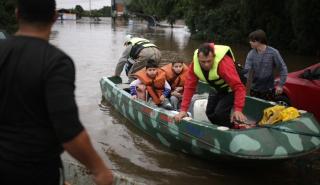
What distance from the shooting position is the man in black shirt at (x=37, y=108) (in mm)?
2221

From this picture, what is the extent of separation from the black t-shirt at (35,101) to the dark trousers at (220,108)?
13.9ft

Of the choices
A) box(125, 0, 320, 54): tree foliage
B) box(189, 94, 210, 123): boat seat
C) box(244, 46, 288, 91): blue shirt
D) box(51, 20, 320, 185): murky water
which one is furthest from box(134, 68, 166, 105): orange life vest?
box(125, 0, 320, 54): tree foliage

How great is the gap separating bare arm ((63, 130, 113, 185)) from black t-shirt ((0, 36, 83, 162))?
3 centimetres

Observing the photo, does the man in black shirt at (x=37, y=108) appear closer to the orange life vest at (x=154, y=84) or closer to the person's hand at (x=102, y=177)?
the person's hand at (x=102, y=177)

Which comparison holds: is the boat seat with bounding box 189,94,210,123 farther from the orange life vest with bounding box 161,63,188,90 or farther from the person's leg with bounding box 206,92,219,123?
the orange life vest with bounding box 161,63,188,90

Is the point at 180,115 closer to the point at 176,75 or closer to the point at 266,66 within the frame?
the point at 266,66

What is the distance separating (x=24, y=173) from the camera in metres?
2.34


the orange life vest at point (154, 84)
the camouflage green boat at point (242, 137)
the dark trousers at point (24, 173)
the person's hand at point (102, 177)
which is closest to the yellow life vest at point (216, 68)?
the camouflage green boat at point (242, 137)

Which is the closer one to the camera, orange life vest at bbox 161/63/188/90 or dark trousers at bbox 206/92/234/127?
dark trousers at bbox 206/92/234/127

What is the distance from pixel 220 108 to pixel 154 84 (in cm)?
231

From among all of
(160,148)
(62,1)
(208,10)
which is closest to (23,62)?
(160,148)

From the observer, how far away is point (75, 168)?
537 cm

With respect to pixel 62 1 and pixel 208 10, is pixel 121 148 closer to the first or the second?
pixel 208 10

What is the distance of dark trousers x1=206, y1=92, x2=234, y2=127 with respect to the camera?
6.40 metres
